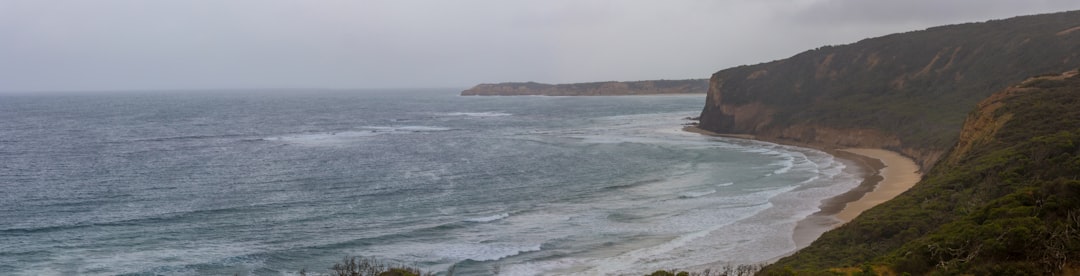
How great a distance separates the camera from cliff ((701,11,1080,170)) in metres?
61.9

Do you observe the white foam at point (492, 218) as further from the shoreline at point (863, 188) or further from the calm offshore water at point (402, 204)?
the shoreline at point (863, 188)

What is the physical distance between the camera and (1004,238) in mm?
15992

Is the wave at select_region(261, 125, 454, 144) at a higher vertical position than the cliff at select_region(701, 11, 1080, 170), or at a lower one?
lower

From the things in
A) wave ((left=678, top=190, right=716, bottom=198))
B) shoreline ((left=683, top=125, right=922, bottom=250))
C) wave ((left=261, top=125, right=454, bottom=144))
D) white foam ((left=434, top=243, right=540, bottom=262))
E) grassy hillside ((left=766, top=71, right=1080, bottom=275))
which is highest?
grassy hillside ((left=766, top=71, right=1080, bottom=275))

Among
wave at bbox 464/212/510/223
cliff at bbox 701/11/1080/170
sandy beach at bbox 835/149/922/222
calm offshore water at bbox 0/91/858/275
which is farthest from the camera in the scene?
cliff at bbox 701/11/1080/170

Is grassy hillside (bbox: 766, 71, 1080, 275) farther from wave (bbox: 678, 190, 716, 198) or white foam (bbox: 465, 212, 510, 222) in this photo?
white foam (bbox: 465, 212, 510, 222)

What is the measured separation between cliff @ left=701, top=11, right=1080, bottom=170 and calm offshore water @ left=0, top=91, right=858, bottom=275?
5.89 m

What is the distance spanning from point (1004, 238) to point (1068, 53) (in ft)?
187

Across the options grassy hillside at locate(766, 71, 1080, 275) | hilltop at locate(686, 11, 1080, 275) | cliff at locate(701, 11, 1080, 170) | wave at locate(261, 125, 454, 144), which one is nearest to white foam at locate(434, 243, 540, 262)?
grassy hillside at locate(766, 71, 1080, 275)

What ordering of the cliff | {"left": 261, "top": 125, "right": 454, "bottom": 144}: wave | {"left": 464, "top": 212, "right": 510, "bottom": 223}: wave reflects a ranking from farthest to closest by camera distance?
{"left": 261, "top": 125, "right": 454, "bottom": 144}: wave, the cliff, {"left": 464, "top": 212, "right": 510, "bottom": 223}: wave

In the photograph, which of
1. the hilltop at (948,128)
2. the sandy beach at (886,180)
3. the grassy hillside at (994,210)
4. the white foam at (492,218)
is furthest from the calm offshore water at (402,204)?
the hilltop at (948,128)

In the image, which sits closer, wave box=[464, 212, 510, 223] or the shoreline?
the shoreline

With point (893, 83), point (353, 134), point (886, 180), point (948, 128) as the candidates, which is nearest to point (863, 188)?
point (886, 180)

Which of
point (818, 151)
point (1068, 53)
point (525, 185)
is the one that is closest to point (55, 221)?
point (525, 185)
